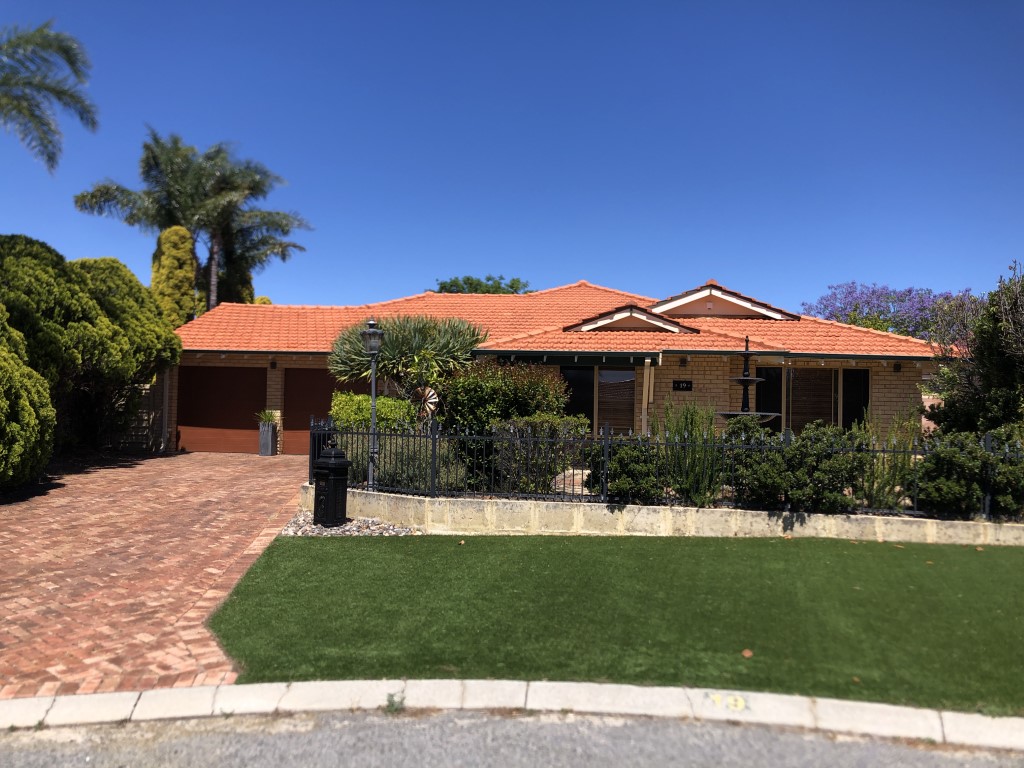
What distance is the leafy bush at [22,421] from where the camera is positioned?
8.98 m

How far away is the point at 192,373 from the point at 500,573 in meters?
13.3

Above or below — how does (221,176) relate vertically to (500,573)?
above

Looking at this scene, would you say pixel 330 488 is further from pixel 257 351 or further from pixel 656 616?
pixel 257 351

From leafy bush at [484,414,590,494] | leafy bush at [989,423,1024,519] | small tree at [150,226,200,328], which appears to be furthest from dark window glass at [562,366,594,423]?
small tree at [150,226,200,328]

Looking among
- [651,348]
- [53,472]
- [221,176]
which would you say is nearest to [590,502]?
[651,348]

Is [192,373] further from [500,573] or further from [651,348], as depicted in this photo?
[500,573]

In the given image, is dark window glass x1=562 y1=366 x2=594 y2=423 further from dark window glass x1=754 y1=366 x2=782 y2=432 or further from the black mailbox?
the black mailbox

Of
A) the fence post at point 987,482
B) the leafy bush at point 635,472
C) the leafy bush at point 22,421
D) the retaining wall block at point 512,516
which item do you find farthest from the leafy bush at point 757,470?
the leafy bush at point 22,421

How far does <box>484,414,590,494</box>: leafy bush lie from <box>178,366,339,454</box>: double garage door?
9174 millimetres

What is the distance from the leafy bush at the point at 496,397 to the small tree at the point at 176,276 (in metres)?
18.5

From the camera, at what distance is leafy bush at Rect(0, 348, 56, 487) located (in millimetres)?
8984

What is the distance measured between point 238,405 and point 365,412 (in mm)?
6939

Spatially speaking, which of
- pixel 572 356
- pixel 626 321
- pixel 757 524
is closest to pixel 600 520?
pixel 757 524

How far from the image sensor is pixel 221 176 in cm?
2889
